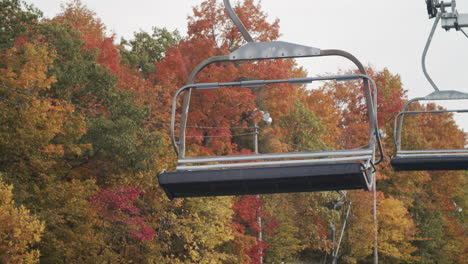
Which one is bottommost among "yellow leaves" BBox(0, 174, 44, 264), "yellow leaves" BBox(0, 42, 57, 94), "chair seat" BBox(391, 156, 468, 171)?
"yellow leaves" BBox(0, 174, 44, 264)

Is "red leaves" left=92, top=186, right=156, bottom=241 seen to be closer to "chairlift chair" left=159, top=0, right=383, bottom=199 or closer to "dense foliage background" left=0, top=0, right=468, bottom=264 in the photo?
"dense foliage background" left=0, top=0, right=468, bottom=264

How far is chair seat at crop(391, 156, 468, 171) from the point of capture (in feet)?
43.9

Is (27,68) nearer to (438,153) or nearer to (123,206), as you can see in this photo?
(123,206)

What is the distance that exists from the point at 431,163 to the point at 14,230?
15449 mm

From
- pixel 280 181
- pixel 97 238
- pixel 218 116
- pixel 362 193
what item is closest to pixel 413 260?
pixel 362 193

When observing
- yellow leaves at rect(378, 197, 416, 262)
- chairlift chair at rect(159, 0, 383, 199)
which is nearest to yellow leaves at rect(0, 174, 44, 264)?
chairlift chair at rect(159, 0, 383, 199)

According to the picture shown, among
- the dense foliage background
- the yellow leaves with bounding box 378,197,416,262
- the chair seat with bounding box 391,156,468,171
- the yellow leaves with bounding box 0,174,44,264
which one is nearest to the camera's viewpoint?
the chair seat with bounding box 391,156,468,171

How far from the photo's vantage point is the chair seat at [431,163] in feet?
43.9

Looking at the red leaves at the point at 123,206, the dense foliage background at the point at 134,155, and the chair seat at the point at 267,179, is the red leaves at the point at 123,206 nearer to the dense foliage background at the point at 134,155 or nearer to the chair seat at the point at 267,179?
the dense foliage background at the point at 134,155

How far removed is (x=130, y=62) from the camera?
51.5 m

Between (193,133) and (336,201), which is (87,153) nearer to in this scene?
(193,133)

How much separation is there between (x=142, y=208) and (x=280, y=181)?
23.6 meters

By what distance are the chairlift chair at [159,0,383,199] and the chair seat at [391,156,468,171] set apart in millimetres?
4442

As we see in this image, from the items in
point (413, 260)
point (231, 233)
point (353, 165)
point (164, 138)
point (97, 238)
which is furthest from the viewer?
point (413, 260)
